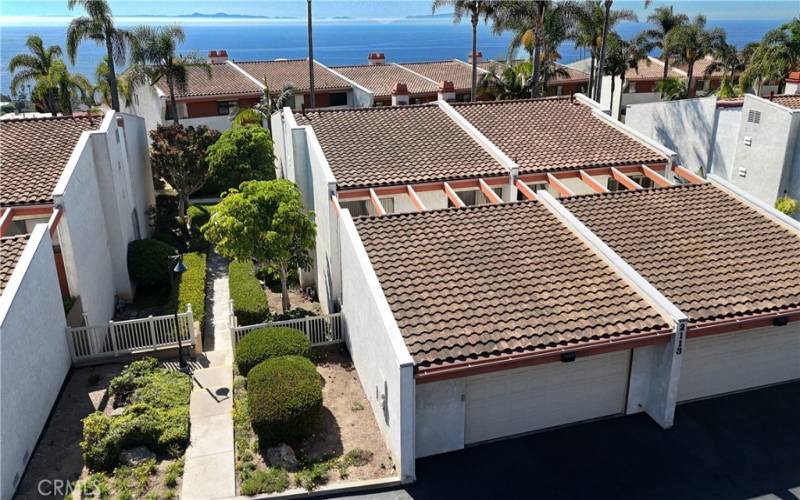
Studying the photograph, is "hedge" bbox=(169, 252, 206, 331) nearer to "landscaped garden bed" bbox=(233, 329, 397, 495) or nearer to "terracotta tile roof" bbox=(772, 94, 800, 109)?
"landscaped garden bed" bbox=(233, 329, 397, 495)

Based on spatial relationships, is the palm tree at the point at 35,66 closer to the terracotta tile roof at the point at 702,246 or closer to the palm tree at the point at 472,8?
the palm tree at the point at 472,8

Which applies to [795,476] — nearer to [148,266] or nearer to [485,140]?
[485,140]

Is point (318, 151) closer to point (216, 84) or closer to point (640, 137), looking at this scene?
point (640, 137)

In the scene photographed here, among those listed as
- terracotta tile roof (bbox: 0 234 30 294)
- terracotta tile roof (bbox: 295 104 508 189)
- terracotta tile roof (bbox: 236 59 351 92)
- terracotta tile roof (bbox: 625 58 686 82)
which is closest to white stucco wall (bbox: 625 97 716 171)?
terracotta tile roof (bbox: 295 104 508 189)

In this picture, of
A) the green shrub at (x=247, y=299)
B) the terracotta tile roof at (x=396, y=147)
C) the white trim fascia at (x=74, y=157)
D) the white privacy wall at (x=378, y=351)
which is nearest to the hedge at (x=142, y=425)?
the green shrub at (x=247, y=299)

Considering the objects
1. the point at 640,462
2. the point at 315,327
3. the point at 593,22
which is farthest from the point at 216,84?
the point at 640,462

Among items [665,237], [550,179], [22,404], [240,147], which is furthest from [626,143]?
[22,404]

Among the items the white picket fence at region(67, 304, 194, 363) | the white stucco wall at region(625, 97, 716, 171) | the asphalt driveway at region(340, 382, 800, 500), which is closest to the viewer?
the asphalt driveway at region(340, 382, 800, 500)
